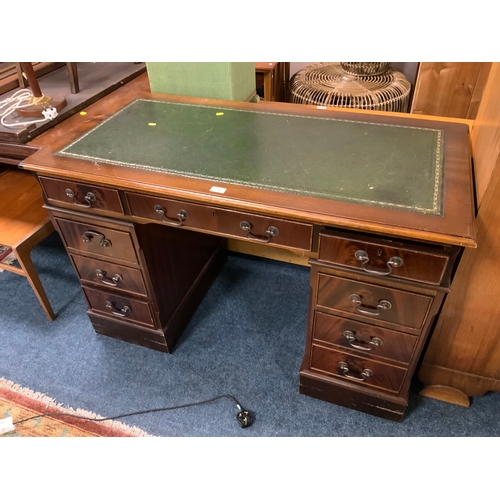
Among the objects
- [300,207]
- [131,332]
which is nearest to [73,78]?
[131,332]

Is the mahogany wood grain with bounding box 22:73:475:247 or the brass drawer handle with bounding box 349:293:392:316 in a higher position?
the mahogany wood grain with bounding box 22:73:475:247

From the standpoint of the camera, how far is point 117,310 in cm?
149

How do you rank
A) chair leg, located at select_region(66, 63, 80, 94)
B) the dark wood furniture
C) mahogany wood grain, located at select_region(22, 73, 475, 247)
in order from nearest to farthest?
1. mahogany wood grain, located at select_region(22, 73, 475, 247)
2. chair leg, located at select_region(66, 63, 80, 94)
3. the dark wood furniture

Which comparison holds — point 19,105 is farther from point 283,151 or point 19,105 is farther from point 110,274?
point 283,151

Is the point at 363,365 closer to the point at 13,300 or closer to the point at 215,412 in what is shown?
the point at 215,412

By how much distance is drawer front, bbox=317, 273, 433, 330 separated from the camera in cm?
99

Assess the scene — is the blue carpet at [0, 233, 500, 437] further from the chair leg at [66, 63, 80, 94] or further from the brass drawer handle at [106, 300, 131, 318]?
the chair leg at [66, 63, 80, 94]

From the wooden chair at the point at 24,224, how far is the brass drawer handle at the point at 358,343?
117 cm

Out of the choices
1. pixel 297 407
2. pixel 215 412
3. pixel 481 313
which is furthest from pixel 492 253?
pixel 215 412

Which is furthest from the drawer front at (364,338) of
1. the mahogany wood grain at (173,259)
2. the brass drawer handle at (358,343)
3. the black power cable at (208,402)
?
the mahogany wood grain at (173,259)

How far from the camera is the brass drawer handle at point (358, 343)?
1.11 metres

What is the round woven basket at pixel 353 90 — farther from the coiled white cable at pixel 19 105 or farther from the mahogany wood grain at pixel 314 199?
the coiled white cable at pixel 19 105

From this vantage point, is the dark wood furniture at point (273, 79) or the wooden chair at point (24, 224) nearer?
the wooden chair at point (24, 224)

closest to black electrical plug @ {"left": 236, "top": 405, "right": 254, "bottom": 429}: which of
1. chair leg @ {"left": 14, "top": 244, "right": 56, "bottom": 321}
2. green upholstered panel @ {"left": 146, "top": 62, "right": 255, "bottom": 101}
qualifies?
chair leg @ {"left": 14, "top": 244, "right": 56, "bottom": 321}
